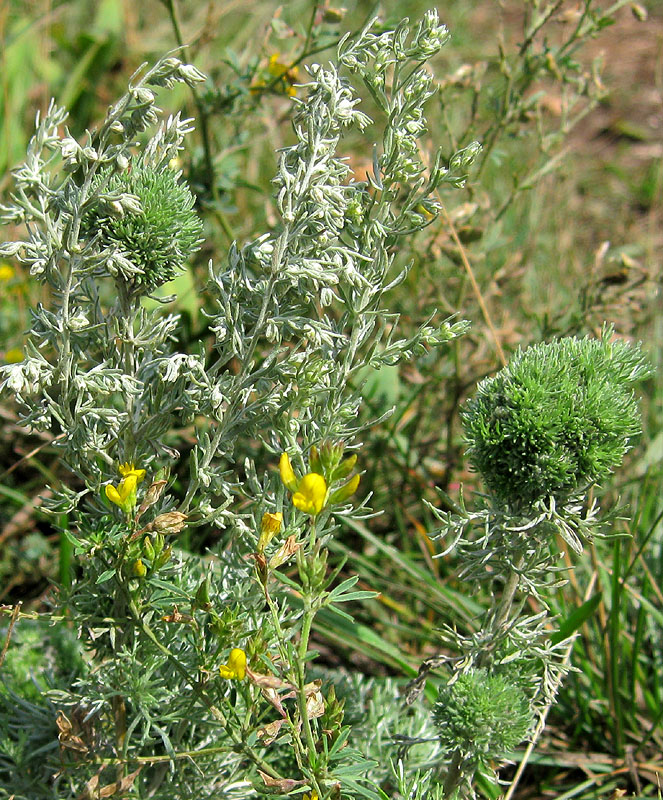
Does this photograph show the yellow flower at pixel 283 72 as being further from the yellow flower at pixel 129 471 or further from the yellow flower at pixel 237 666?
the yellow flower at pixel 237 666

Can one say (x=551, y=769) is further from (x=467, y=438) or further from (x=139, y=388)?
(x=139, y=388)

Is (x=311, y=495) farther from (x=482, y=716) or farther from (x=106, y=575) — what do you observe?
(x=482, y=716)

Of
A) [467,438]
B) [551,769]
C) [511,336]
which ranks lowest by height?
[551,769]

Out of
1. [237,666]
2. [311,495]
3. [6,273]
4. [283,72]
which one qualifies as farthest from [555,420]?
[6,273]

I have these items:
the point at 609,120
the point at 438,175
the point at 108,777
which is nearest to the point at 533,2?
the point at 438,175

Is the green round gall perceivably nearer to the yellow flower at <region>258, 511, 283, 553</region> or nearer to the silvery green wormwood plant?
the silvery green wormwood plant

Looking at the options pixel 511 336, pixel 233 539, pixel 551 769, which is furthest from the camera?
pixel 511 336
